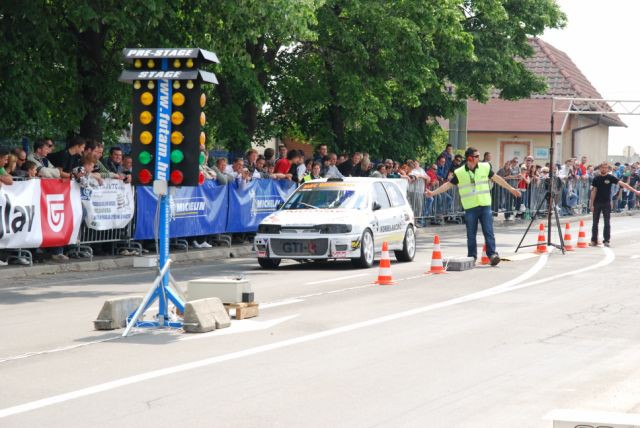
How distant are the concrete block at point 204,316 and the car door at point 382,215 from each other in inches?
339

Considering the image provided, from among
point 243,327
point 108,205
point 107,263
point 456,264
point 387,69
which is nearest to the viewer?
point 243,327

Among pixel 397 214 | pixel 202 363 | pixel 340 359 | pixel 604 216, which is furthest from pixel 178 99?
pixel 604 216

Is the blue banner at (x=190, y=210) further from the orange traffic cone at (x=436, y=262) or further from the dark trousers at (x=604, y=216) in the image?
the dark trousers at (x=604, y=216)

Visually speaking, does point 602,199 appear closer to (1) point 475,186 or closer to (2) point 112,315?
(1) point 475,186

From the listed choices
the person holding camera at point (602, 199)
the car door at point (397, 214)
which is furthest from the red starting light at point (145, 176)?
the person holding camera at point (602, 199)

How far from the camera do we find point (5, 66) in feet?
72.7

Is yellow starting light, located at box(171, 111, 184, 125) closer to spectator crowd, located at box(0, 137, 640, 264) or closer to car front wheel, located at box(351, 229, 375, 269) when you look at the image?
spectator crowd, located at box(0, 137, 640, 264)

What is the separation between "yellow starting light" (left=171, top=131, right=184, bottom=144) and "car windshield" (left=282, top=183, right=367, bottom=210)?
30.1 feet

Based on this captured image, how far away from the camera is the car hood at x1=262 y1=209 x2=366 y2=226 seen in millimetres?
19969

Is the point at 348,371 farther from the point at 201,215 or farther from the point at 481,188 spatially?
the point at 201,215

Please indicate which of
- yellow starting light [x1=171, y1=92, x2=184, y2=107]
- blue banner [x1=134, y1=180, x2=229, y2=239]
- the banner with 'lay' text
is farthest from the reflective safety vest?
yellow starting light [x1=171, y1=92, x2=184, y2=107]

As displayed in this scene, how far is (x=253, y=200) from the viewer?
25875mm

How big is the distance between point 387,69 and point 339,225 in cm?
1237

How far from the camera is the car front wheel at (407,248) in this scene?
21.9m
